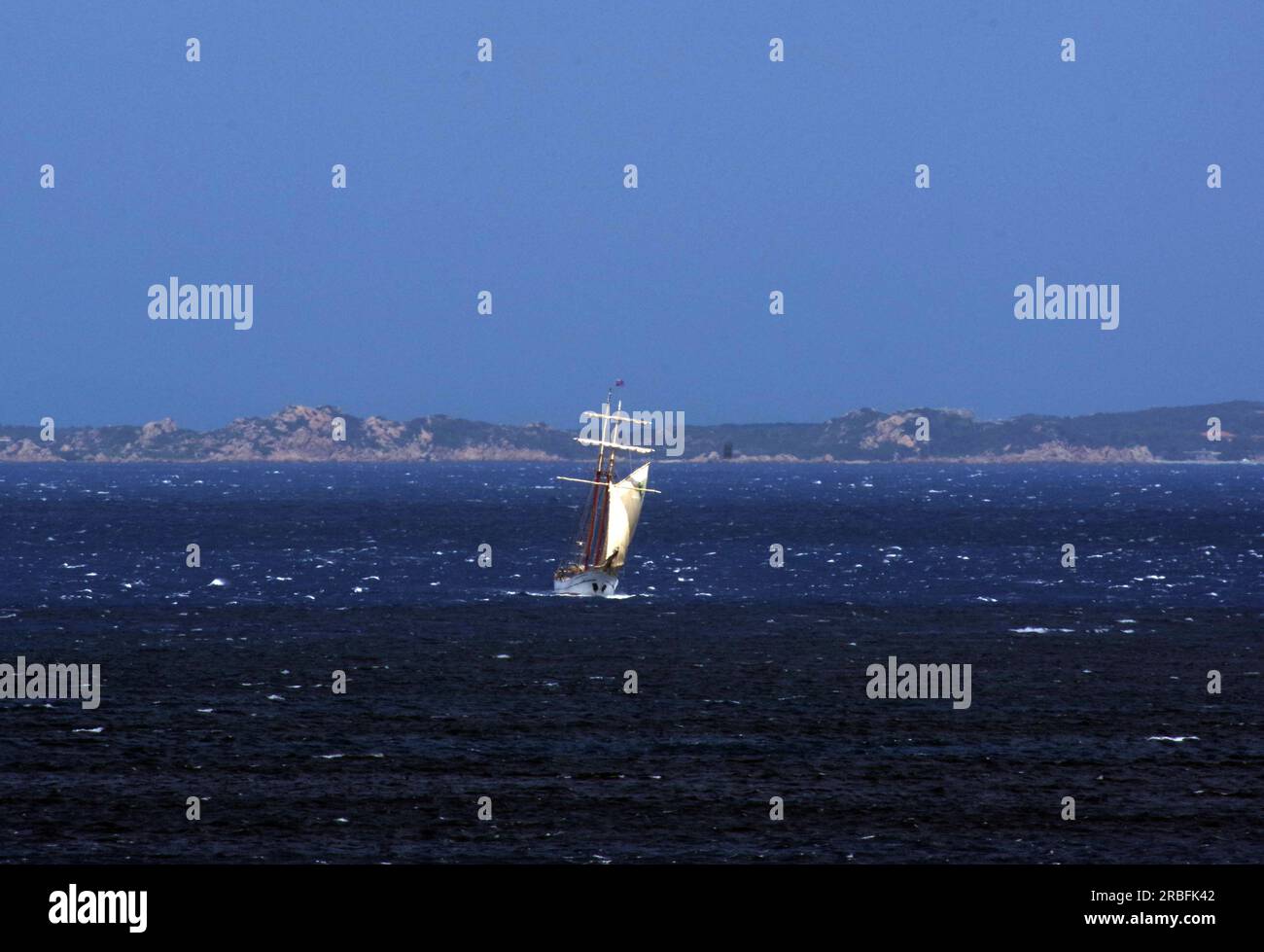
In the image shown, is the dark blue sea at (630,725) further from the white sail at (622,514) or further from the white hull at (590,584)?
the white sail at (622,514)

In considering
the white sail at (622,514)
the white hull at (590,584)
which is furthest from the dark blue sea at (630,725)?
the white sail at (622,514)

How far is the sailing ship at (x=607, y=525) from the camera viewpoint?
109 metres

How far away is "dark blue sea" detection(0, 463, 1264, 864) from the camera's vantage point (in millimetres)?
40375

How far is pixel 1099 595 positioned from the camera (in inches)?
4368

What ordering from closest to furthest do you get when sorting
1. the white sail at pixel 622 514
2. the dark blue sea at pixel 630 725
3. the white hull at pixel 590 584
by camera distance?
the dark blue sea at pixel 630 725
the white hull at pixel 590 584
the white sail at pixel 622 514

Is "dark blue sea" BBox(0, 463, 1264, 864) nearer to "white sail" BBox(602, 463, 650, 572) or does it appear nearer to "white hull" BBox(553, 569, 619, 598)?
"white hull" BBox(553, 569, 619, 598)

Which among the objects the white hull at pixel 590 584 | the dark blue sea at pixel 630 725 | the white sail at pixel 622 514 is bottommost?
the dark blue sea at pixel 630 725

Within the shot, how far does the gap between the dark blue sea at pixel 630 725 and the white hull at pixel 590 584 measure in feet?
5.74

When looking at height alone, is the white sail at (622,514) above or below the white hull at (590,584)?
above

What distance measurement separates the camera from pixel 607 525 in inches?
4446

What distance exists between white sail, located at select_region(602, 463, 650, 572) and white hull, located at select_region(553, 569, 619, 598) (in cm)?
166

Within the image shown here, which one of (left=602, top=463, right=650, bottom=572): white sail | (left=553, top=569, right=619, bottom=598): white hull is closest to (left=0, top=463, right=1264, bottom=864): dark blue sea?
(left=553, top=569, right=619, bottom=598): white hull
